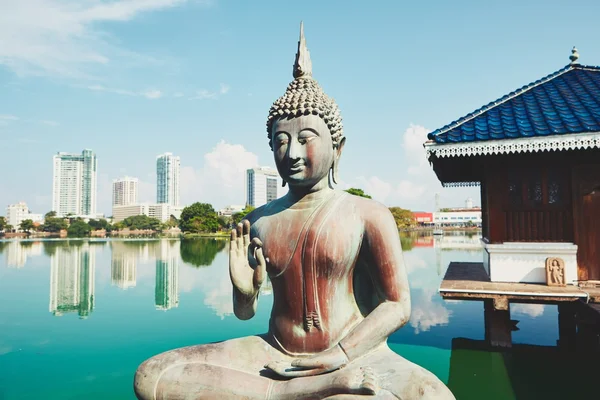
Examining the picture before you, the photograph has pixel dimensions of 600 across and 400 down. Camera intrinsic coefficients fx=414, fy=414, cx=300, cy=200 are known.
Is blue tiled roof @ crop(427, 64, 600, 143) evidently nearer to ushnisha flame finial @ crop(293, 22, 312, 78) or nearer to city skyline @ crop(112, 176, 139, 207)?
ushnisha flame finial @ crop(293, 22, 312, 78)

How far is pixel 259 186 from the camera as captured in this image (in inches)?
3656

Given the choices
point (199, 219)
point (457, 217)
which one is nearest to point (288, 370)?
point (199, 219)

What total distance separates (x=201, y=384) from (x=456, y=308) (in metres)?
9.65

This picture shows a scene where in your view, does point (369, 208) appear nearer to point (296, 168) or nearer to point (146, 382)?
point (296, 168)

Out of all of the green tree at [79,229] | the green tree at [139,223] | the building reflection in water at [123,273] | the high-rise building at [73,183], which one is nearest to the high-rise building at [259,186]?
the green tree at [139,223]

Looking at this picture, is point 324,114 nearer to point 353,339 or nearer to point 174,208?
point 353,339

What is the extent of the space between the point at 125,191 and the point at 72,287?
119m

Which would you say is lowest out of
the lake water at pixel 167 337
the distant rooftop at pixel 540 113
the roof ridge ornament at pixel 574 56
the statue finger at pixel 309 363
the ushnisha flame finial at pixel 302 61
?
the lake water at pixel 167 337

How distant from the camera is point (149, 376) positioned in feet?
7.59

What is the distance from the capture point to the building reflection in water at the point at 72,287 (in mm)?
10906

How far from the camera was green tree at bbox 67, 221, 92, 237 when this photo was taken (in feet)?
240

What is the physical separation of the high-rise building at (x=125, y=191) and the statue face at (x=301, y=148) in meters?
130

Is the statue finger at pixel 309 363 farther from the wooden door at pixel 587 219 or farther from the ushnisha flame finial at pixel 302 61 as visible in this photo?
the wooden door at pixel 587 219

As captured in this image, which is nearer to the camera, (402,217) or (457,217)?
(402,217)
